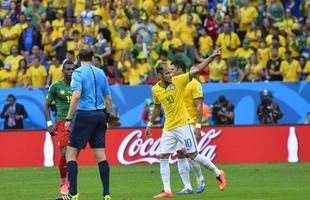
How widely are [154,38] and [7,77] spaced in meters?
4.88

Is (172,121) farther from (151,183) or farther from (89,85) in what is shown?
(151,183)

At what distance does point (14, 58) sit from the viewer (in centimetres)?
3122

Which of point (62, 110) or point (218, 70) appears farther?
point (218, 70)

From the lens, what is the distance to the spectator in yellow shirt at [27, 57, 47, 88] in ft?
100

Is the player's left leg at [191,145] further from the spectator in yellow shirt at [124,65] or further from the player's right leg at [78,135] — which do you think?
the spectator in yellow shirt at [124,65]

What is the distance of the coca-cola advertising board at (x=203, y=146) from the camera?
25.5m

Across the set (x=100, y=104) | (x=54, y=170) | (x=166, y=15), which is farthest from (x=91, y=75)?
(x=166, y=15)

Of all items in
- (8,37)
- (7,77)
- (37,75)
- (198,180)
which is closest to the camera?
(198,180)

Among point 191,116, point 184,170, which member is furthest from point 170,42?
point 184,170

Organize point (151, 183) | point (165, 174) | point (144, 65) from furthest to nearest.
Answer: point (144, 65) < point (151, 183) < point (165, 174)

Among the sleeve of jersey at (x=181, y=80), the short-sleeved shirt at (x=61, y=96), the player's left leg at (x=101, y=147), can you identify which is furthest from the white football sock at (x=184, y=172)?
the player's left leg at (x=101, y=147)

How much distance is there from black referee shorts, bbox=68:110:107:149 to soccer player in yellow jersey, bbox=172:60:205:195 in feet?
8.21

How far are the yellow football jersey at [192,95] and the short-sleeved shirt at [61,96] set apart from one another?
250cm

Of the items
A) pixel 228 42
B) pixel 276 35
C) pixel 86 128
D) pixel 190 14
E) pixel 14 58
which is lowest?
pixel 86 128
